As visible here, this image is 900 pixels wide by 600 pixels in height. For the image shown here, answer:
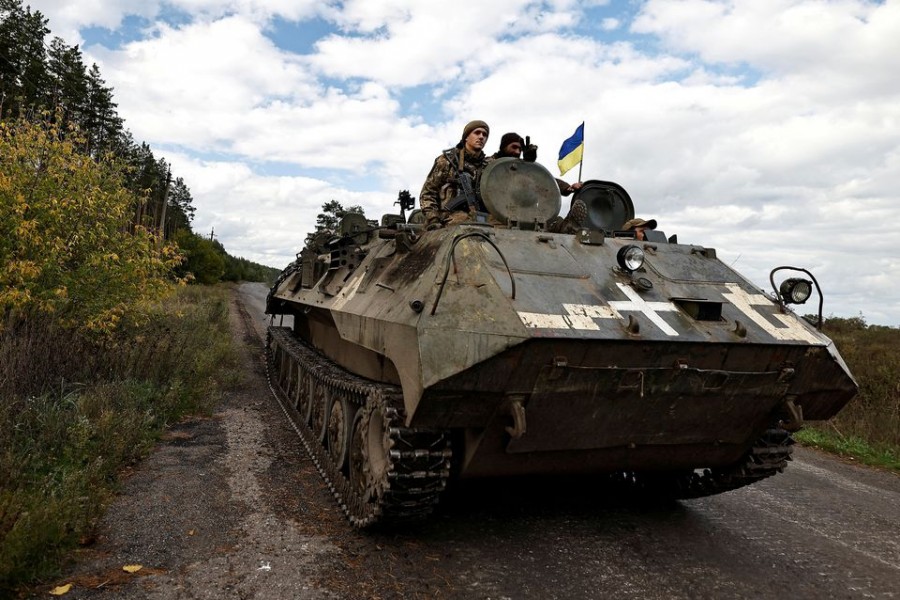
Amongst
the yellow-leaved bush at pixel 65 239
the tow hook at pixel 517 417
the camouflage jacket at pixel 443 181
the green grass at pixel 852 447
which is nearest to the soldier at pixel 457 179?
the camouflage jacket at pixel 443 181

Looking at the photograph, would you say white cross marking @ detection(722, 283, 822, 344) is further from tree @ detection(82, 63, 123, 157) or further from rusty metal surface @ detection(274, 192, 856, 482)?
tree @ detection(82, 63, 123, 157)

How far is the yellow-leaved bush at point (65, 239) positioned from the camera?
7.25 metres

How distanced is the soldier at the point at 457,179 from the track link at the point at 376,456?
6.01 feet

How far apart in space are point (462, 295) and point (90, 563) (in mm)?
2692

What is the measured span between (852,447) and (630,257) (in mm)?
5749

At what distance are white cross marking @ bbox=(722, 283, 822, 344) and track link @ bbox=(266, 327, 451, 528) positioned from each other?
7.57ft

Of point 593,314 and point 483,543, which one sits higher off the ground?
point 593,314

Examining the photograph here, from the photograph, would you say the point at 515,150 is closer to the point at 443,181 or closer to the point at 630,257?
the point at 443,181

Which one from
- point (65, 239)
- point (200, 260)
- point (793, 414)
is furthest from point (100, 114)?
point (793, 414)

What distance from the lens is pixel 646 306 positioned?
4504mm

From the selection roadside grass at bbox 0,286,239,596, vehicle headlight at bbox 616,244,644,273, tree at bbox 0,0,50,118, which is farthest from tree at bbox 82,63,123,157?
vehicle headlight at bbox 616,244,644,273

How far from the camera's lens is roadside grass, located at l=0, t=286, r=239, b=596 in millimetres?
3830

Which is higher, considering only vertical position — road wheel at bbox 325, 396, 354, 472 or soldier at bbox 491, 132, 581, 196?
soldier at bbox 491, 132, 581, 196

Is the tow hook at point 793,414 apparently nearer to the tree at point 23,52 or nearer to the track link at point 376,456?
the track link at point 376,456
